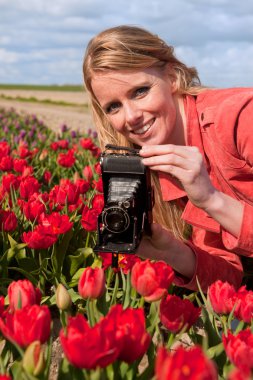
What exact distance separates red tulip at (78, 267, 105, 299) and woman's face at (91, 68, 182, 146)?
1.15m

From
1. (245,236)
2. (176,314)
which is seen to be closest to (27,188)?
(245,236)

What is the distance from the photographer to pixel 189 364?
967mm

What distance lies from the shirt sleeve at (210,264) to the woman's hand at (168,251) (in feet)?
0.13

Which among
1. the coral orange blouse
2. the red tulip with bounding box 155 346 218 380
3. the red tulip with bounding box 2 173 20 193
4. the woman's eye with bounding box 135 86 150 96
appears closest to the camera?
the red tulip with bounding box 155 346 218 380

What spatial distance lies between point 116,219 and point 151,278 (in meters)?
0.54

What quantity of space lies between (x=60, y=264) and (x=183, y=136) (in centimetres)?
86

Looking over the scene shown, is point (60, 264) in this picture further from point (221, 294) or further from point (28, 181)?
point (221, 294)

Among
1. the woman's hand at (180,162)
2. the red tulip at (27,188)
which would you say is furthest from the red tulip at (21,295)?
the red tulip at (27,188)

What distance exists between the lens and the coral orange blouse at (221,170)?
258 cm

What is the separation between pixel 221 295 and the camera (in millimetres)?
1789

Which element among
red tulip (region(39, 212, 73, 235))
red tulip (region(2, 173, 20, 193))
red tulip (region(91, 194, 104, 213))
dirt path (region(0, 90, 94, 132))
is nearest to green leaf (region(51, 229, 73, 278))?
red tulip (region(91, 194, 104, 213))

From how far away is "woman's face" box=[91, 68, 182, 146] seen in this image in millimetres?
2670

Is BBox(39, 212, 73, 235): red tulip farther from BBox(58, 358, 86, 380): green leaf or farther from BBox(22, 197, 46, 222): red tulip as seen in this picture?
BBox(58, 358, 86, 380): green leaf

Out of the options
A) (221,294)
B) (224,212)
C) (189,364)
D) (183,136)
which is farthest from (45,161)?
(189,364)
